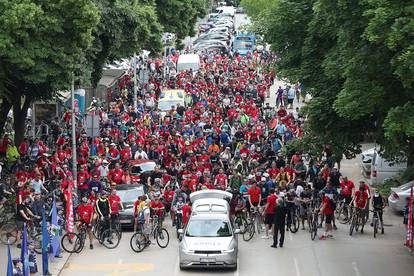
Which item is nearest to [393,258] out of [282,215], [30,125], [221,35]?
[282,215]

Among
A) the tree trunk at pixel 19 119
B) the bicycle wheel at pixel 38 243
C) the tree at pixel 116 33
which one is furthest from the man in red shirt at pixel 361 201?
the tree trunk at pixel 19 119

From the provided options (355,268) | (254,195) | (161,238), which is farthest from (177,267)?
(254,195)

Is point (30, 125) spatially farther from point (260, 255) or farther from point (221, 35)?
point (221, 35)

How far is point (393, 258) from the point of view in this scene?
28.2 meters

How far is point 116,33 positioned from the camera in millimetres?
41250

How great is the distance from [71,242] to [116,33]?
1449cm

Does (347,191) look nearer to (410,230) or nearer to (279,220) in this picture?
(410,230)

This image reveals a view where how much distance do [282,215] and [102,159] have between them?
11.4 m

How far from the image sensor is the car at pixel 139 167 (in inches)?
1489

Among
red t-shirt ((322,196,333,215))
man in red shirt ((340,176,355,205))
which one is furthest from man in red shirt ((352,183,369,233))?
man in red shirt ((340,176,355,205))

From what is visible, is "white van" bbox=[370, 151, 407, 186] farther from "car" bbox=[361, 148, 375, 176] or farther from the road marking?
the road marking

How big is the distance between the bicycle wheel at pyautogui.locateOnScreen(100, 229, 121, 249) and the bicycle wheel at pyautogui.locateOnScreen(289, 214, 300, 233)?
17.6 feet

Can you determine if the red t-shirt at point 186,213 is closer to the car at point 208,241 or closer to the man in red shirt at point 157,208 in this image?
the man in red shirt at point 157,208

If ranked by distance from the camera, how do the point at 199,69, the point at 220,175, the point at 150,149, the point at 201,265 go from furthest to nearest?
the point at 199,69 → the point at 150,149 → the point at 220,175 → the point at 201,265
